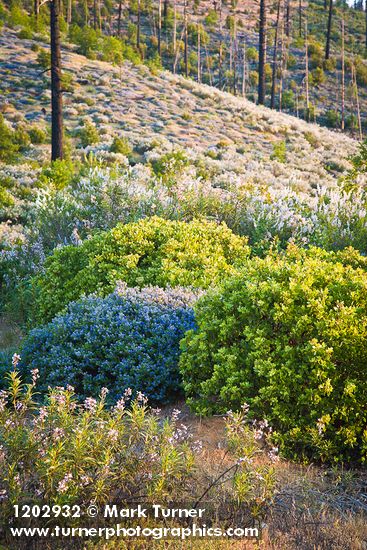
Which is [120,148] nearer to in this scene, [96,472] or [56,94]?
[56,94]

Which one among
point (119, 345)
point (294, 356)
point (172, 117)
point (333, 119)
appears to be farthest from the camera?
point (333, 119)

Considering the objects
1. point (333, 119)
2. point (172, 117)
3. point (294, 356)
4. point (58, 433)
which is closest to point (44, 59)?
point (172, 117)

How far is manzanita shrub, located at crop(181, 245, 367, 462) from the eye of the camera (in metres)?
4.08

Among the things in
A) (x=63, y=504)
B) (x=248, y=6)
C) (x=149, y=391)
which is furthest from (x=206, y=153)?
(x=248, y=6)

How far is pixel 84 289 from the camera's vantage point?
663 cm

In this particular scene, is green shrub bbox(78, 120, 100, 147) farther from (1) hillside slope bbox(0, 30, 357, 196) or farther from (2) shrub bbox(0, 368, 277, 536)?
(2) shrub bbox(0, 368, 277, 536)

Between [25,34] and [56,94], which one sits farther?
[25,34]

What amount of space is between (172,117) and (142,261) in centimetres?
2237

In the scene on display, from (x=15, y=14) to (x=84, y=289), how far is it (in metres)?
34.4

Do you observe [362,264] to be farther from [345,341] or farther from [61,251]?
[61,251]

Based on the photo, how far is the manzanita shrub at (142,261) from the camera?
6.28m

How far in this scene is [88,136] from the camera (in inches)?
869

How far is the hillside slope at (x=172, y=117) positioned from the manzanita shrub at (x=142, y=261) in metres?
12.1

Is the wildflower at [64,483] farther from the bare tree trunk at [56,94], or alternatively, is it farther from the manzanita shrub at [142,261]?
the bare tree trunk at [56,94]
